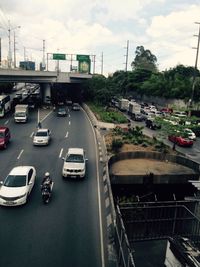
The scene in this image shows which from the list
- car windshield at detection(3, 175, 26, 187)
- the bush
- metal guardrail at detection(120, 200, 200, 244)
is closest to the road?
car windshield at detection(3, 175, 26, 187)

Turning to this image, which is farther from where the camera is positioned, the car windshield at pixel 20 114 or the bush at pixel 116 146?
the car windshield at pixel 20 114

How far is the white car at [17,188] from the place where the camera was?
18.1m

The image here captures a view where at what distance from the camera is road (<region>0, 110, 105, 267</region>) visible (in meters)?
13.5

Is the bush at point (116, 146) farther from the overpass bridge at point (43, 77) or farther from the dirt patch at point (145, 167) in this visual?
the overpass bridge at point (43, 77)

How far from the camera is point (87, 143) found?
3566 cm

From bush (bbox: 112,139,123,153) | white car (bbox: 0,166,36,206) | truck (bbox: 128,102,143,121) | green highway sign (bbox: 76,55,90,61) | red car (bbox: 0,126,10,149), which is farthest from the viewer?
green highway sign (bbox: 76,55,90,61)

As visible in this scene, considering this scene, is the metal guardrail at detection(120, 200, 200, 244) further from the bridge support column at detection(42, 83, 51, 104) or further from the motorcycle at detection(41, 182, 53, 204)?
the bridge support column at detection(42, 83, 51, 104)

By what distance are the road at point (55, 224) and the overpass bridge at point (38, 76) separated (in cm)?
3402

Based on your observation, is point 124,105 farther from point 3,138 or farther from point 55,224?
point 55,224

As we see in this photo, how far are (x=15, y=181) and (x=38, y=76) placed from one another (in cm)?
5188

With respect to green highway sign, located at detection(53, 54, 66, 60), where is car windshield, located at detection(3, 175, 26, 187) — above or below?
below

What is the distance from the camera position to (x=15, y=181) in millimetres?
19578

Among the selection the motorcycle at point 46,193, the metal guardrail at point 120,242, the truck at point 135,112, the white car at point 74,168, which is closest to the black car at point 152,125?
the truck at point 135,112

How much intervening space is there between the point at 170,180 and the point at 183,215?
9.13m
